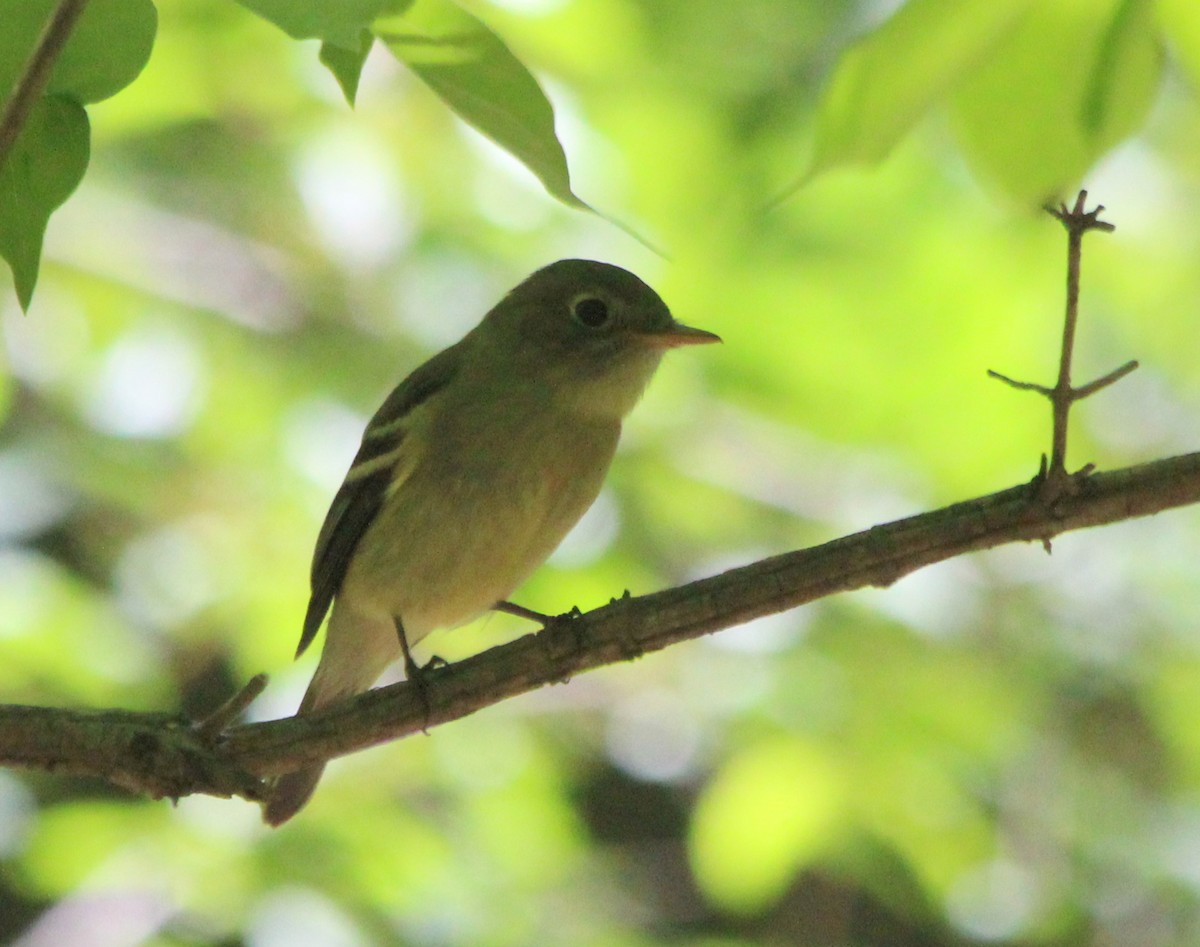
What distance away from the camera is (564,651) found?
10.3 feet

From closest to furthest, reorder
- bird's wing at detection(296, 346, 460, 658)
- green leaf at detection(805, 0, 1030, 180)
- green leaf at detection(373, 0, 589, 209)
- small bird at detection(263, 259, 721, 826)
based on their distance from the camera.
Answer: green leaf at detection(373, 0, 589, 209)
green leaf at detection(805, 0, 1030, 180)
small bird at detection(263, 259, 721, 826)
bird's wing at detection(296, 346, 460, 658)

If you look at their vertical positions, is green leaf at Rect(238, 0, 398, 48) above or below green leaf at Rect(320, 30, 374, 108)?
below

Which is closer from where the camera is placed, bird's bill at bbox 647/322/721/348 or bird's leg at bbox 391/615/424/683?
bird's leg at bbox 391/615/424/683

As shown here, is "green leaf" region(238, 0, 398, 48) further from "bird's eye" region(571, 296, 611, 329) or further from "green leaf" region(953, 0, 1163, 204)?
"bird's eye" region(571, 296, 611, 329)

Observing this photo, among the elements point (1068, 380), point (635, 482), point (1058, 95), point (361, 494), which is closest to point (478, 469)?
point (361, 494)

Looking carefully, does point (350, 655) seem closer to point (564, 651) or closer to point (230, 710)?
point (564, 651)

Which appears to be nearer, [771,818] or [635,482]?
[771,818]

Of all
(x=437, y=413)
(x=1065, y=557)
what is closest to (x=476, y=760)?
(x=437, y=413)

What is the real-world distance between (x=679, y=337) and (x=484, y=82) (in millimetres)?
3019

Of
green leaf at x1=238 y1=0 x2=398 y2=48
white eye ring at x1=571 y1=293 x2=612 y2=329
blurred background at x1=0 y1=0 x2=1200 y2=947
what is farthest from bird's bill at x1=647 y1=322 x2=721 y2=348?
green leaf at x1=238 y1=0 x2=398 y2=48

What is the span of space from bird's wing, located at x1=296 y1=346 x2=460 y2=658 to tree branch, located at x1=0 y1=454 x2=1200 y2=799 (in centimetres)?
156

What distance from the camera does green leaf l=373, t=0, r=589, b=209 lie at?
175 cm

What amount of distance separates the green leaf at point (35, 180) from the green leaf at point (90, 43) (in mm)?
49

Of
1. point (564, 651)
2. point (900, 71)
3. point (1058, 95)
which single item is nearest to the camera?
point (900, 71)
